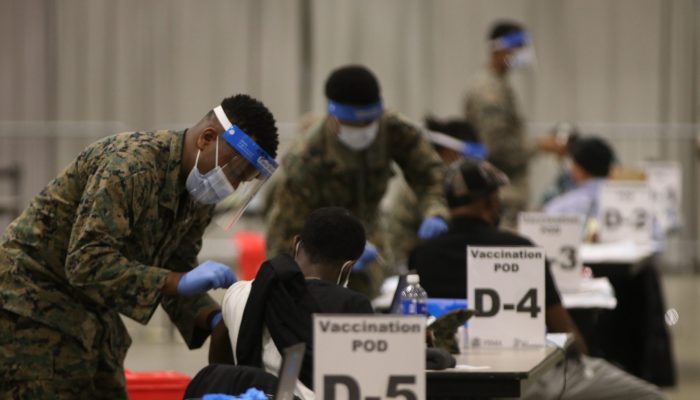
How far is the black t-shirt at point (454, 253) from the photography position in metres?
5.41

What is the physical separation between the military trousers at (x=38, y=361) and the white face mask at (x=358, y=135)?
230cm

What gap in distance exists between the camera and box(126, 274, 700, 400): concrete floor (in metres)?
6.53

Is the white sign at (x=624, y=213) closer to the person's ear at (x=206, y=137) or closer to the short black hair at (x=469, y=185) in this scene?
the short black hair at (x=469, y=185)

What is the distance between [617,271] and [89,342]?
4.29 metres

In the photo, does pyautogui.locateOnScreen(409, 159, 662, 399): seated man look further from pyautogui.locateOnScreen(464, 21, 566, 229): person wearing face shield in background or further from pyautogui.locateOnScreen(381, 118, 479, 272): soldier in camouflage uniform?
pyautogui.locateOnScreen(464, 21, 566, 229): person wearing face shield in background

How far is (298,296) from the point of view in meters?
3.66

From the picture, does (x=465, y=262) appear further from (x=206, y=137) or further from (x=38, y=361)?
(x=38, y=361)

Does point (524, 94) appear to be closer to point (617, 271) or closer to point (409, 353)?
point (617, 271)

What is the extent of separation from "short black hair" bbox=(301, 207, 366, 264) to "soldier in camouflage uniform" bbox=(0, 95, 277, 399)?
0.76 ft

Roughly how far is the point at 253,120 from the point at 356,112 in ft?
6.87

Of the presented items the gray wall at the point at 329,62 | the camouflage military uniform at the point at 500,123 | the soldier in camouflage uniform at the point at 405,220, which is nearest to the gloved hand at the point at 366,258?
the soldier in camouflage uniform at the point at 405,220

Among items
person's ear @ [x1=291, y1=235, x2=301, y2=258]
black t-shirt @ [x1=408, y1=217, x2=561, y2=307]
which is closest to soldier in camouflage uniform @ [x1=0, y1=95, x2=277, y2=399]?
person's ear @ [x1=291, y1=235, x2=301, y2=258]

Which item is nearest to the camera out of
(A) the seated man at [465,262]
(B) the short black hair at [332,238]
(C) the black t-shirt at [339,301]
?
(C) the black t-shirt at [339,301]

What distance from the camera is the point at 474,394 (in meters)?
3.92
